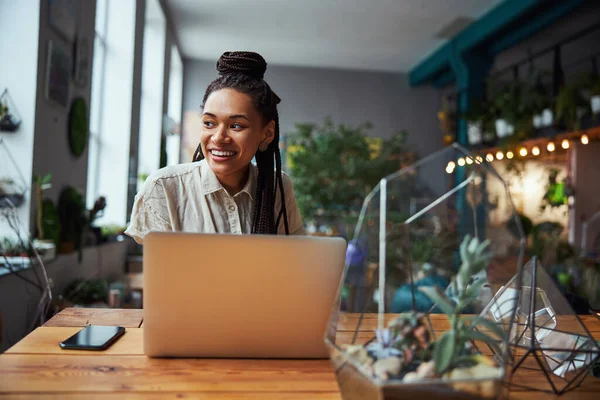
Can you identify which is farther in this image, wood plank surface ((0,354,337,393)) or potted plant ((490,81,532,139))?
potted plant ((490,81,532,139))

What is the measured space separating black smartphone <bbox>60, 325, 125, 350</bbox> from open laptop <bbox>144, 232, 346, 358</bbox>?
0.46 ft

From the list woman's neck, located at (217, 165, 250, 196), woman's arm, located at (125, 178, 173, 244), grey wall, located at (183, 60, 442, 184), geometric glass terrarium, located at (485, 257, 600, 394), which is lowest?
geometric glass terrarium, located at (485, 257, 600, 394)

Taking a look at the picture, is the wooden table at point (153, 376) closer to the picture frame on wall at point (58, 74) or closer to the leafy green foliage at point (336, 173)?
the picture frame on wall at point (58, 74)

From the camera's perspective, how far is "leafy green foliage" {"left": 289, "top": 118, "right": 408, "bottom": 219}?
7.36 metres

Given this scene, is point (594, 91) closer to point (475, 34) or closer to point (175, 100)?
point (475, 34)

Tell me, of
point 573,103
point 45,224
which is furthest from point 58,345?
point 573,103

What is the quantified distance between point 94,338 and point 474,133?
747 centimetres

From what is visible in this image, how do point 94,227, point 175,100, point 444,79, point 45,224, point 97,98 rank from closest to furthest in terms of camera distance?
point 45,224 → point 94,227 → point 97,98 → point 175,100 → point 444,79

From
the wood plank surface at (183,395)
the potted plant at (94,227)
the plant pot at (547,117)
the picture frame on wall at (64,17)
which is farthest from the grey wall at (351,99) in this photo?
the wood plank surface at (183,395)

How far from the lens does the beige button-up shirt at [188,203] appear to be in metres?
1.55

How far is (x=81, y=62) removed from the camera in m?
3.85

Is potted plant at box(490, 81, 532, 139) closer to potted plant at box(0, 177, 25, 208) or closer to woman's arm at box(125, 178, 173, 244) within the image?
potted plant at box(0, 177, 25, 208)

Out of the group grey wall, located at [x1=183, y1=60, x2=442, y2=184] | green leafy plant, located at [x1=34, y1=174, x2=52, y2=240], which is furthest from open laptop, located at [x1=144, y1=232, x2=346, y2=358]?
grey wall, located at [x1=183, y1=60, x2=442, y2=184]

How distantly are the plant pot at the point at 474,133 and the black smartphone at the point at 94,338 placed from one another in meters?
7.25
